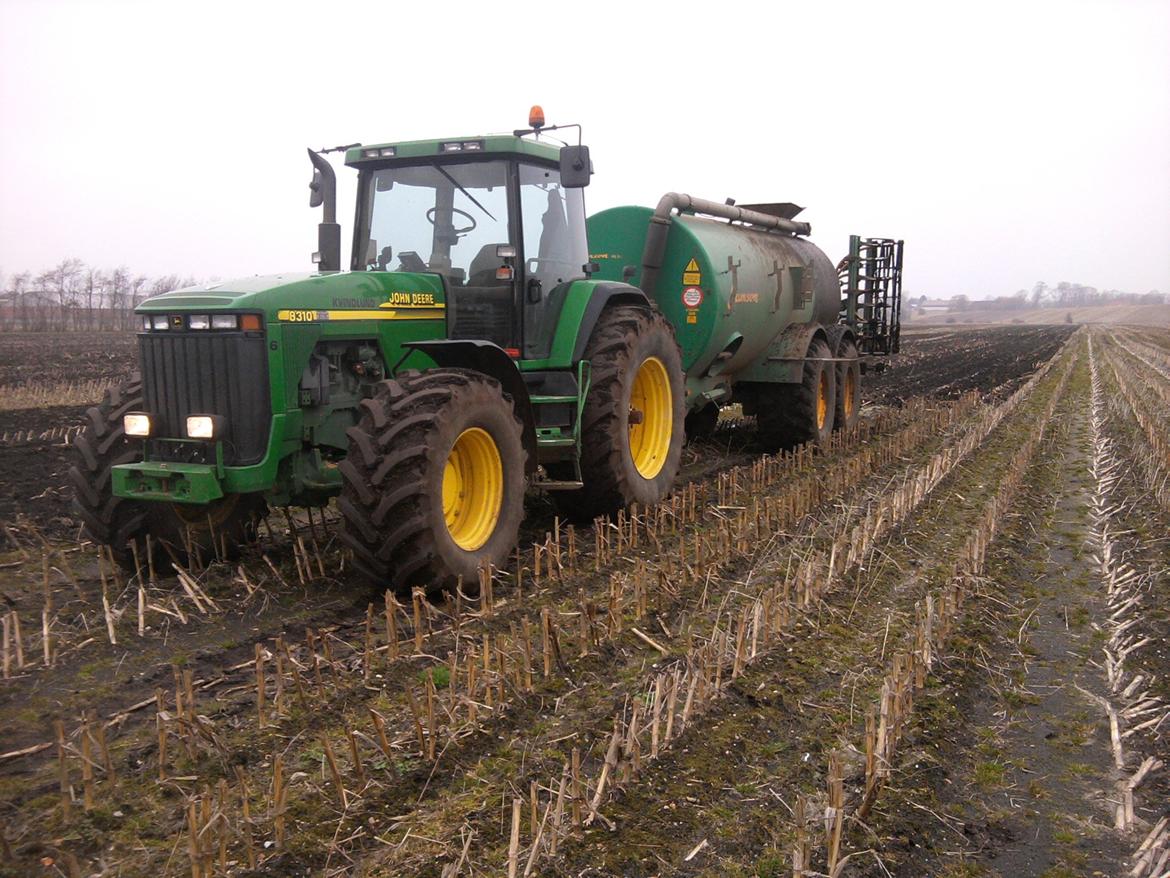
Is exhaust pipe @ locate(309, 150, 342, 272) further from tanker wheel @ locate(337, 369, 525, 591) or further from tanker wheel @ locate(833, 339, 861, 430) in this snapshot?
tanker wheel @ locate(833, 339, 861, 430)

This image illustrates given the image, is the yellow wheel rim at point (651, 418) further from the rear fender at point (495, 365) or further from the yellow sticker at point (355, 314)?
the yellow sticker at point (355, 314)

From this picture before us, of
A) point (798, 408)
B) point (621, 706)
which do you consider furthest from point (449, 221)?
point (798, 408)

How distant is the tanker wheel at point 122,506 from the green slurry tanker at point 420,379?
0.04ft

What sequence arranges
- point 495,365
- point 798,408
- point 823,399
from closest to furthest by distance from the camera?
point 495,365 < point 798,408 < point 823,399

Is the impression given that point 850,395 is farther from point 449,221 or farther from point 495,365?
point 495,365

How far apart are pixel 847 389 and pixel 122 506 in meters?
9.07

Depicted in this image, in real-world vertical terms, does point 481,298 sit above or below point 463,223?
below

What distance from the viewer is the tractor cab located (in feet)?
21.4

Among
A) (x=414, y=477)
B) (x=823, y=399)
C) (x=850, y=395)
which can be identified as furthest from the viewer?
(x=850, y=395)

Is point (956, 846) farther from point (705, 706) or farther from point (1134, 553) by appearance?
point (1134, 553)

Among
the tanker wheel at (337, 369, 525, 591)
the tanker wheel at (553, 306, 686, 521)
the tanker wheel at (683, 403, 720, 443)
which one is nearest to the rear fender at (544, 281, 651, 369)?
the tanker wheel at (553, 306, 686, 521)

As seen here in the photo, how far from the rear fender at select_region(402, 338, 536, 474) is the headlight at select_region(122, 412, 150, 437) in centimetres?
155

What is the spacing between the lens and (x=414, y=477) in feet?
16.5

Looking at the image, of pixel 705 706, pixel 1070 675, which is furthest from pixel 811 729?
pixel 1070 675
